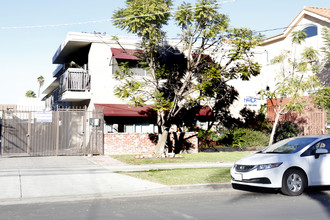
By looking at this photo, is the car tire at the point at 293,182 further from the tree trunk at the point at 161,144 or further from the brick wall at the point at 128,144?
the brick wall at the point at 128,144

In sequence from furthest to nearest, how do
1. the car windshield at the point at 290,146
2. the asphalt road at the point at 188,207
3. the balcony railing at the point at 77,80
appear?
the balcony railing at the point at 77,80, the car windshield at the point at 290,146, the asphalt road at the point at 188,207

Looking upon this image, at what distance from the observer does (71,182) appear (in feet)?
38.2

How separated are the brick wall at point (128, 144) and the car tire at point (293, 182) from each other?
13.1 meters

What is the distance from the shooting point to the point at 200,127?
82.9ft

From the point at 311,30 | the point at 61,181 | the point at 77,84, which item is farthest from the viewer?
the point at 311,30

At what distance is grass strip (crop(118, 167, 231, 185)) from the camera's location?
1147cm

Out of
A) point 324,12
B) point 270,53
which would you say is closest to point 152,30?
point 324,12

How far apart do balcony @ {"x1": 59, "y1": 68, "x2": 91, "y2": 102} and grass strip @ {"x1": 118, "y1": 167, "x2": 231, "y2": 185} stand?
11086 mm

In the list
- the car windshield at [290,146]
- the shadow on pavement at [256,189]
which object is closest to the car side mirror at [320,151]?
the car windshield at [290,146]

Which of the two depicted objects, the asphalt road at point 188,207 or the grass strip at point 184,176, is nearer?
the asphalt road at point 188,207

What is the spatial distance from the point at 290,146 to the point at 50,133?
1349cm

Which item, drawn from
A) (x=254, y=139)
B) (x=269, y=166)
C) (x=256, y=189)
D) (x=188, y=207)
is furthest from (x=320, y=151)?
(x=254, y=139)

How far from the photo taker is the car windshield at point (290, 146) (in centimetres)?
1036

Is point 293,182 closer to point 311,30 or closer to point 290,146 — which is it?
point 290,146
